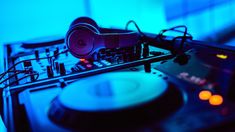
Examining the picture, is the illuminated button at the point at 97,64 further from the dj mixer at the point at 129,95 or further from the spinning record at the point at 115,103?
the spinning record at the point at 115,103

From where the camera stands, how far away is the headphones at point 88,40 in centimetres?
79

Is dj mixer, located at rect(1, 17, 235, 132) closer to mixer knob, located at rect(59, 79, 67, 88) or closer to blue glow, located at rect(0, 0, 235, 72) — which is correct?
mixer knob, located at rect(59, 79, 67, 88)

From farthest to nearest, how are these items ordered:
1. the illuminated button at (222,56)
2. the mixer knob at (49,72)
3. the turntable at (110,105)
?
the mixer knob at (49,72), the illuminated button at (222,56), the turntable at (110,105)

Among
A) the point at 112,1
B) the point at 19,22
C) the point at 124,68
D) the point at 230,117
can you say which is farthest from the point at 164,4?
the point at 230,117

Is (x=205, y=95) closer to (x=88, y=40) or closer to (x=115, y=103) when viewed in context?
(x=115, y=103)

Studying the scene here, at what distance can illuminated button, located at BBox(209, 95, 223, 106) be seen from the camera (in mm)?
480

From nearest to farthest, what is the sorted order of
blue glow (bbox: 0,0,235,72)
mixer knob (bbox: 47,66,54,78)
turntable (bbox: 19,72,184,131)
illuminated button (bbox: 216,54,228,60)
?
turntable (bbox: 19,72,184,131)
illuminated button (bbox: 216,54,228,60)
mixer knob (bbox: 47,66,54,78)
blue glow (bbox: 0,0,235,72)

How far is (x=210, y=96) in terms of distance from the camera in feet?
1.64

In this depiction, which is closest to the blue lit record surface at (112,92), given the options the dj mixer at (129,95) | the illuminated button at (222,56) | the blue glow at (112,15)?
the dj mixer at (129,95)

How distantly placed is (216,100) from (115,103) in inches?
6.7

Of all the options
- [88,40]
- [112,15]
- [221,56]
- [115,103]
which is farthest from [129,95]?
[112,15]

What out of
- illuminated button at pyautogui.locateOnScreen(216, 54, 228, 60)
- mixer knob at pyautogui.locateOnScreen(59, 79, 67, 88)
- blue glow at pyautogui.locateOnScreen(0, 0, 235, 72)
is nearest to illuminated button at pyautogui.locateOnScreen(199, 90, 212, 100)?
illuminated button at pyautogui.locateOnScreen(216, 54, 228, 60)

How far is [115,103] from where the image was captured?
0.45 metres

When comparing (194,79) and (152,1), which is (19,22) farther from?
(194,79)
